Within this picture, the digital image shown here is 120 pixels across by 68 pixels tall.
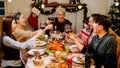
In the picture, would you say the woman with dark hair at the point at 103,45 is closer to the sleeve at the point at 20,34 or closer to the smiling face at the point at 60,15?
the sleeve at the point at 20,34

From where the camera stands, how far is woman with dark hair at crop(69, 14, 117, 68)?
2385 millimetres

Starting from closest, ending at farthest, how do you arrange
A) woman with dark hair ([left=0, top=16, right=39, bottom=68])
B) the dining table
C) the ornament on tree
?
the dining table, woman with dark hair ([left=0, top=16, right=39, bottom=68]), the ornament on tree

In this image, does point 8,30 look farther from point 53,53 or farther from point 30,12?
point 30,12

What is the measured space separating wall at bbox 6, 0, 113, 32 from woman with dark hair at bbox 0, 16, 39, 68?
9.17 ft

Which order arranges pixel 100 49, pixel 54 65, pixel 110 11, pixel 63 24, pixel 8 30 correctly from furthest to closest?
pixel 110 11
pixel 63 24
pixel 8 30
pixel 100 49
pixel 54 65

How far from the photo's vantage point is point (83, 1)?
5629mm

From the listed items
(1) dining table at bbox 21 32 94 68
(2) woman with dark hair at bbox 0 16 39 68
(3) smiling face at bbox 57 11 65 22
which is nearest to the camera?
(1) dining table at bbox 21 32 94 68

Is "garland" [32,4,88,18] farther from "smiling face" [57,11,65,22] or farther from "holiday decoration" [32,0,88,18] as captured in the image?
"smiling face" [57,11,65,22]

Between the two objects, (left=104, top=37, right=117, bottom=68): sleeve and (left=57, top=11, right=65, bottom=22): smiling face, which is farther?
(left=57, top=11, right=65, bottom=22): smiling face

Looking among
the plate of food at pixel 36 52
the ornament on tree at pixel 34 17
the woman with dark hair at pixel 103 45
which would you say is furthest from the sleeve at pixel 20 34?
the ornament on tree at pixel 34 17

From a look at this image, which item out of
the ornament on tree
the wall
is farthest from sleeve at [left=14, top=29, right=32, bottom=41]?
the wall

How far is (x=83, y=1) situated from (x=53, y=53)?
316 cm

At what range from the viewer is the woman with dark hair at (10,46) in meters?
2.65

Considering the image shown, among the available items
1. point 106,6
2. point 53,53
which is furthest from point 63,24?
point 106,6
